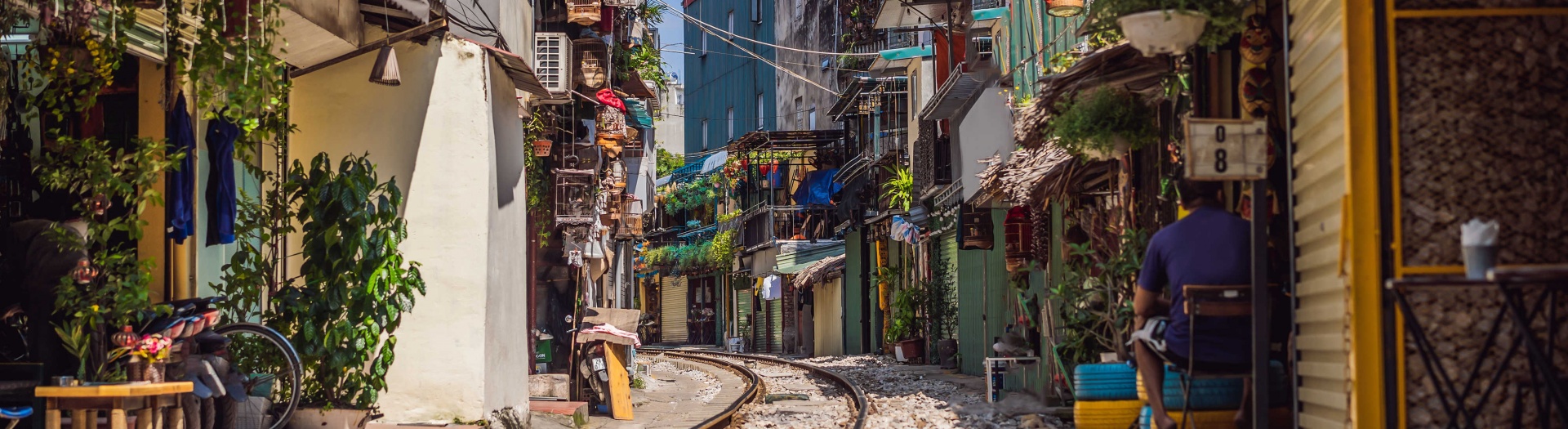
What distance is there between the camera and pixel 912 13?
80.4ft

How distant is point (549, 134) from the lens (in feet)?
65.5

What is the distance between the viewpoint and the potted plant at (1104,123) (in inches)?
344

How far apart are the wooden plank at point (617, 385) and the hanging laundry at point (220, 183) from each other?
23.2ft

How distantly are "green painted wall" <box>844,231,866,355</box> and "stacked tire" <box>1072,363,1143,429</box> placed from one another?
27.3 meters

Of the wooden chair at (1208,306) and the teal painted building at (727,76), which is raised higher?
the teal painted building at (727,76)

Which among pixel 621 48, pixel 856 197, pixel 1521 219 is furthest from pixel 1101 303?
pixel 856 197

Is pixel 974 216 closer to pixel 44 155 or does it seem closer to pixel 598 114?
pixel 598 114

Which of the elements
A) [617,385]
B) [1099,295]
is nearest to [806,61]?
[617,385]

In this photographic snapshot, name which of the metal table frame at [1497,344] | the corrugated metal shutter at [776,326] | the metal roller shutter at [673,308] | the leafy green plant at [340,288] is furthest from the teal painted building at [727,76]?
the metal table frame at [1497,344]

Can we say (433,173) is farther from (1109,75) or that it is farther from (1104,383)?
(1104,383)

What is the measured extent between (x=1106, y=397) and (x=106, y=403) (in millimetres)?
4996

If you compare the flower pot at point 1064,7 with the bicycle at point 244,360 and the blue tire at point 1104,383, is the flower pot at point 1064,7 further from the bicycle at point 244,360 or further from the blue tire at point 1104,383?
the bicycle at point 244,360

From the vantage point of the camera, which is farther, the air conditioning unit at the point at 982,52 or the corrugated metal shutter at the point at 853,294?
the corrugated metal shutter at the point at 853,294

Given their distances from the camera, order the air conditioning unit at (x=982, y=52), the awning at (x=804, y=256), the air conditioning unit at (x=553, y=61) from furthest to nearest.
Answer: the awning at (x=804, y=256)
the air conditioning unit at (x=982, y=52)
the air conditioning unit at (x=553, y=61)
